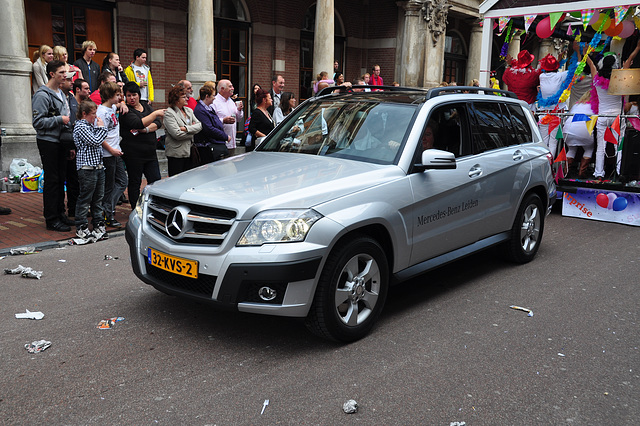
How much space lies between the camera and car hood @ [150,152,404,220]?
389 centimetres

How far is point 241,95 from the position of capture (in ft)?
58.3

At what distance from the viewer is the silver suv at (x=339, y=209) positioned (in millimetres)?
3803

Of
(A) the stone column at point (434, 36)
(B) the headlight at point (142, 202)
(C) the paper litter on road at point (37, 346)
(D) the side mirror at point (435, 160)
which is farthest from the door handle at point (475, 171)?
(A) the stone column at point (434, 36)

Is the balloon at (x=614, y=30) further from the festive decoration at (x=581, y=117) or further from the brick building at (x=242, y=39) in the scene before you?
the brick building at (x=242, y=39)

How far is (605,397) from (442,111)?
8.86ft

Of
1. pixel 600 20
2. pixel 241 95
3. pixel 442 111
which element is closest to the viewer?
pixel 442 111

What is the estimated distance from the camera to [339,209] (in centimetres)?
398

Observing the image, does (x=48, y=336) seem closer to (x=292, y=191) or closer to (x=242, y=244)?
(x=242, y=244)

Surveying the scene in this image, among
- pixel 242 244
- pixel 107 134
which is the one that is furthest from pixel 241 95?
pixel 242 244

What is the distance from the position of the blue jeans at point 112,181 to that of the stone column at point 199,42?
565 centimetres

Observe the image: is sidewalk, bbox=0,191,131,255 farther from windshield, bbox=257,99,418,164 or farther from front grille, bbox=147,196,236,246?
front grille, bbox=147,196,236,246

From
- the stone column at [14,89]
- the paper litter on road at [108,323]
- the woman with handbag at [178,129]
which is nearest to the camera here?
the paper litter on road at [108,323]

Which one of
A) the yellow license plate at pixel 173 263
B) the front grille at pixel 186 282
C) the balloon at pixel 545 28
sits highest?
the balloon at pixel 545 28

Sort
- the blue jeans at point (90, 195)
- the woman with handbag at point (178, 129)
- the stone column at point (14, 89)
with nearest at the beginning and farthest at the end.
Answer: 1. the blue jeans at point (90, 195)
2. the woman with handbag at point (178, 129)
3. the stone column at point (14, 89)
